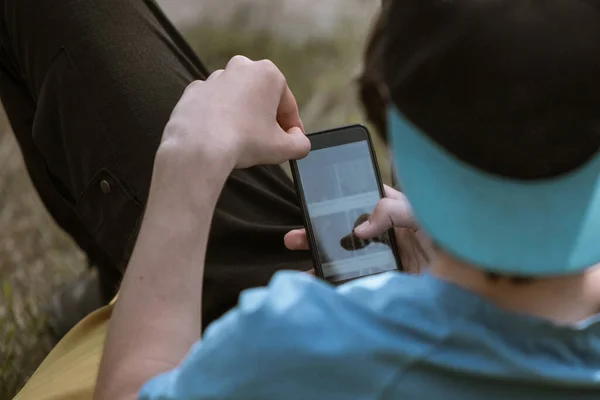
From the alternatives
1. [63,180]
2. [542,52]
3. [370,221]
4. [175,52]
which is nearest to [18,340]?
[63,180]

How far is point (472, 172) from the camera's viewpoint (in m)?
0.43

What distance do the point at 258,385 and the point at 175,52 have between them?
1.62 ft

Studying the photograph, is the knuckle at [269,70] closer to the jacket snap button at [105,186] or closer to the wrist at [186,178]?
the wrist at [186,178]

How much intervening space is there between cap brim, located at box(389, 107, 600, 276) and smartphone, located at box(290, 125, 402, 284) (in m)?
0.29

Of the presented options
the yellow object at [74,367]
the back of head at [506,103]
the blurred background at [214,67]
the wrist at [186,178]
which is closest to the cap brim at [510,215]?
the back of head at [506,103]

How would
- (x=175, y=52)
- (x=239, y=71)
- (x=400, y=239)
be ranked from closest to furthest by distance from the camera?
(x=239, y=71), (x=400, y=239), (x=175, y=52)

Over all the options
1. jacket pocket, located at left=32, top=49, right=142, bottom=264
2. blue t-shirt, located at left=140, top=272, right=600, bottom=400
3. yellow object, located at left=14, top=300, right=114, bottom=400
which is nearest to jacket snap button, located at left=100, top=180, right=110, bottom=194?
jacket pocket, located at left=32, top=49, right=142, bottom=264

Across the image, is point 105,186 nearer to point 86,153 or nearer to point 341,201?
point 86,153

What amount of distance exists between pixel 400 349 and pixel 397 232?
0.32 metres

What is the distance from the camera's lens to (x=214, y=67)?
1.41 metres

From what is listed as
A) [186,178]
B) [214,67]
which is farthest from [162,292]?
[214,67]

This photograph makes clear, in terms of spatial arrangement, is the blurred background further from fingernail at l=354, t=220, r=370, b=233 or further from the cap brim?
the cap brim

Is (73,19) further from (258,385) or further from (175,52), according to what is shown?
(258,385)

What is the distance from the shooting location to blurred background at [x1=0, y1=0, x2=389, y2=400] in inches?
45.3
